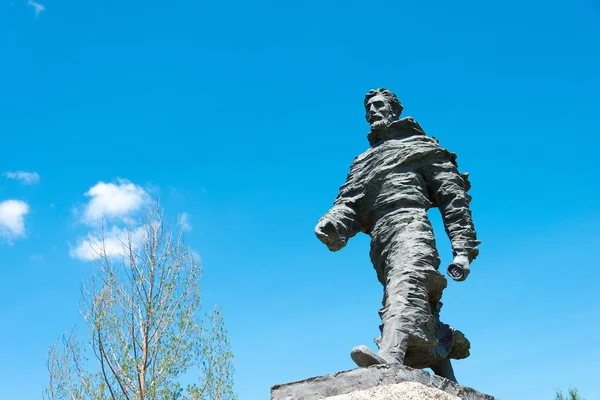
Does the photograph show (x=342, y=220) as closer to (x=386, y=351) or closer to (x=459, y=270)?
(x=459, y=270)

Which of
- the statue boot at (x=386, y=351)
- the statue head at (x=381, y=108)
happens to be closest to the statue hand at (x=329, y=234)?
the statue boot at (x=386, y=351)

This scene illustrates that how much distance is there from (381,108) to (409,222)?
1.49 m

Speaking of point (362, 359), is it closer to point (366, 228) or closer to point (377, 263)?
point (377, 263)

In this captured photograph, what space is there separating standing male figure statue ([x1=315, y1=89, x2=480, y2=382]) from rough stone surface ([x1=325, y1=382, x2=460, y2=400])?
8.4 inches

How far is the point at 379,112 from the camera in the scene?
17.7 feet

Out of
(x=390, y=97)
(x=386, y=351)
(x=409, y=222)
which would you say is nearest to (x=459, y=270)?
(x=409, y=222)

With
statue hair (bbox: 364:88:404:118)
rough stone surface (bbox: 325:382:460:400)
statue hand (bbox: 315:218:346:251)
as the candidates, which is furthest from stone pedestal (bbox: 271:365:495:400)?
statue hair (bbox: 364:88:404:118)

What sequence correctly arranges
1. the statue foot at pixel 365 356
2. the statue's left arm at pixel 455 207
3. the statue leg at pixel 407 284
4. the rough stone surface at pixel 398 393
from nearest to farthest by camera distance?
the rough stone surface at pixel 398 393 → the statue foot at pixel 365 356 → the statue leg at pixel 407 284 → the statue's left arm at pixel 455 207

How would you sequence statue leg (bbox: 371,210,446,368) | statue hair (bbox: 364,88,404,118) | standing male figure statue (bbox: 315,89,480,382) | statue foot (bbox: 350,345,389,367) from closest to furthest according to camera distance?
statue foot (bbox: 350,345,389,367) → statue leg (bbox: 371,210,446,368) → standing male figure statue (bbox: 315,89,480,382) → statue hair (bbox: 364,88,404,118)

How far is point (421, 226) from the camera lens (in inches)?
169

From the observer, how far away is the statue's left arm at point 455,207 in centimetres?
443

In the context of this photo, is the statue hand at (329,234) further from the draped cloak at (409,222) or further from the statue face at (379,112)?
the statue face at (379,112)

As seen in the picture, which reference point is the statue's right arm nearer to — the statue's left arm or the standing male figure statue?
the standing male figure statue

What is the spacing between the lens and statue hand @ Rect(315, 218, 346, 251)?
4.60 m
